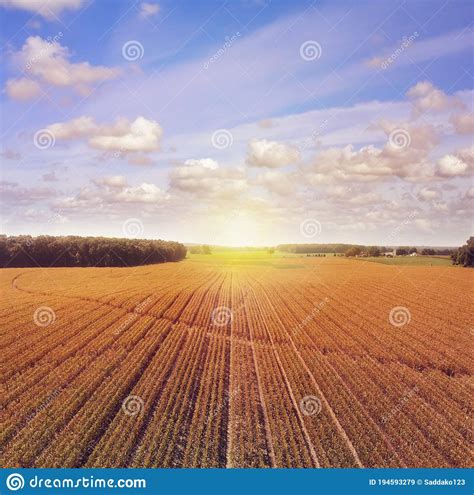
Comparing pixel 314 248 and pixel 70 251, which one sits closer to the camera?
pixel 70 251

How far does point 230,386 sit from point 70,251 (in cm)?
6232

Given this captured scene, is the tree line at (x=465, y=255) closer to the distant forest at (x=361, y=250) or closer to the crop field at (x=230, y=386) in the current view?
the distant forest at (x=361, y=250)

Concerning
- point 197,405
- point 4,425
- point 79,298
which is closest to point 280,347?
point 197,405

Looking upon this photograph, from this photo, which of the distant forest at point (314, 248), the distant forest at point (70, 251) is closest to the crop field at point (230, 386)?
the distant forest at point (70, 251)

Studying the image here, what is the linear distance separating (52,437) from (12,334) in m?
9.84

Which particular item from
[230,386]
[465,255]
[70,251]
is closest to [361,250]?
[465,255]

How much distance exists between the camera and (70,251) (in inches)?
2832

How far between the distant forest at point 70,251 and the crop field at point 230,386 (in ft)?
124

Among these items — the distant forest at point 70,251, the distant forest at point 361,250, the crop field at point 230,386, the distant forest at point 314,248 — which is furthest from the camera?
the distant forest at point 314,248

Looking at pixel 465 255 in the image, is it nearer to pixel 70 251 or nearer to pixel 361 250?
pixel 361 250

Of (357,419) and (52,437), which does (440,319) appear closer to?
(357,419)

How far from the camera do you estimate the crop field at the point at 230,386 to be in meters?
11.6

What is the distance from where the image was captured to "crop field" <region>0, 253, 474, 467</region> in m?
11.6

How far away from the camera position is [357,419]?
13.4 meters
